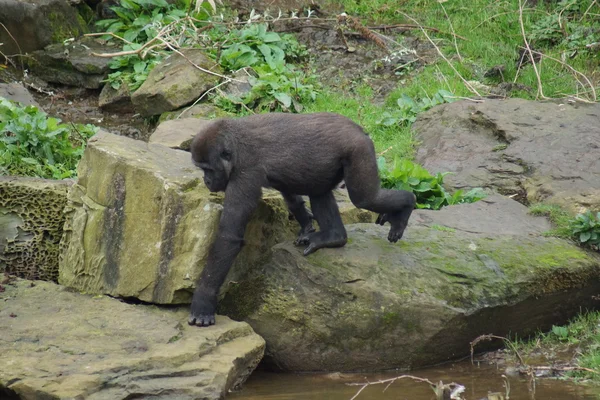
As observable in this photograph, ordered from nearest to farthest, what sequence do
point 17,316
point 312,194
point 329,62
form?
point 17,316 → point 312,194 → point 329,62

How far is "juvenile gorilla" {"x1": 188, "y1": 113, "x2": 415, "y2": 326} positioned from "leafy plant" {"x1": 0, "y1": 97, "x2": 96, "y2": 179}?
10.3ft

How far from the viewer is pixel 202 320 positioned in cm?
703

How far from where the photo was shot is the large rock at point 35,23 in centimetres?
1345

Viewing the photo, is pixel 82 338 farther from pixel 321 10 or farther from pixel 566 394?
pixel 321 10

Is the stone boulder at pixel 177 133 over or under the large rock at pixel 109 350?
over

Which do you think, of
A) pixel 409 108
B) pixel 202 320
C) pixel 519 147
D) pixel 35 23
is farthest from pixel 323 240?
pixel 35 23

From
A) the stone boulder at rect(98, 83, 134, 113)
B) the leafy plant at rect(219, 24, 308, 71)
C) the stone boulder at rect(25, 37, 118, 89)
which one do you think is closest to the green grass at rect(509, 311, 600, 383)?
the leafy plant at rect(219, 24, 308, 71)

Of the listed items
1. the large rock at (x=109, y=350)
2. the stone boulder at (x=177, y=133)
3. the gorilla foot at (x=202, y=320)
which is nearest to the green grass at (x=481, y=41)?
the stone boulder at (x=177, y=133)

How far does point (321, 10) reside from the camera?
49.4 ft

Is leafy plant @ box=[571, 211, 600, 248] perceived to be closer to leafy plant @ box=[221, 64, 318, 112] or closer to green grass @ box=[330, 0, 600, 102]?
green grass @ box=[330, 0, 600, 102]

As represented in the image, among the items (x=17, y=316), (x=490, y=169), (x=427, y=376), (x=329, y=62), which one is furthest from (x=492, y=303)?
(x=329, y=62)

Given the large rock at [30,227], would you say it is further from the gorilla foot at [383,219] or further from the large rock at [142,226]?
the gorilla foot at [383,219]

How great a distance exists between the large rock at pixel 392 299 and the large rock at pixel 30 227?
6.35ft

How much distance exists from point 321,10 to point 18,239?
8.43m
